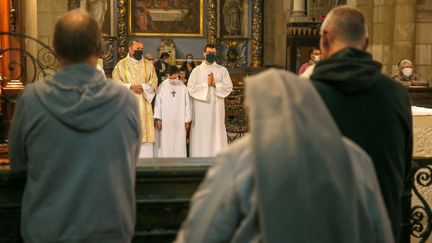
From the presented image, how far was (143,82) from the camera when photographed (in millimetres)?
10422

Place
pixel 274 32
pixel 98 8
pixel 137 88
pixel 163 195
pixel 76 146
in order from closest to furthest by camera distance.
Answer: pixel 76 146 < pixel 163 195 < pixel 137 88 < pixel 98 8 < pixel 274 32

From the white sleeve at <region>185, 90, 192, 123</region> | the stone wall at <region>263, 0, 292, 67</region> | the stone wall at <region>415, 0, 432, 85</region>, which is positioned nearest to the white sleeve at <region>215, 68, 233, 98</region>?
the white sleeve at <region>185, 90, 192, 123</region>

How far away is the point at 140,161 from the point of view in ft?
11.6

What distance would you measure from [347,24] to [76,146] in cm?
119

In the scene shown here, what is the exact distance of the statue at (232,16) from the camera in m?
17.7

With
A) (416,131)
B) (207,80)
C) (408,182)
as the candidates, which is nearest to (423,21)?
(207,80)

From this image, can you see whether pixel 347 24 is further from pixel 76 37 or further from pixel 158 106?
pixel 158 106

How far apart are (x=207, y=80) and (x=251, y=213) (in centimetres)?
891

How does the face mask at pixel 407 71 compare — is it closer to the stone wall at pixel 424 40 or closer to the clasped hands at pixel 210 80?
the stone wall at pixel 424 40

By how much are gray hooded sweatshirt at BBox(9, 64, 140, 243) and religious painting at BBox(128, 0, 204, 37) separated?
1484cm

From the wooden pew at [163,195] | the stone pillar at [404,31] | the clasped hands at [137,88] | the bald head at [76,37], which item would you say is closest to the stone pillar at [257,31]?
the stone pillar at [404,31]

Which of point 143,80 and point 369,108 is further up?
point 369,108

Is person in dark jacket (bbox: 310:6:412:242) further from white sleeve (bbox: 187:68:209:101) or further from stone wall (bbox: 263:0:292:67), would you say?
stone wall (bbox: 263:0:292:67)

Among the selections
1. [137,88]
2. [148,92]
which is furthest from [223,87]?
[137,88]
